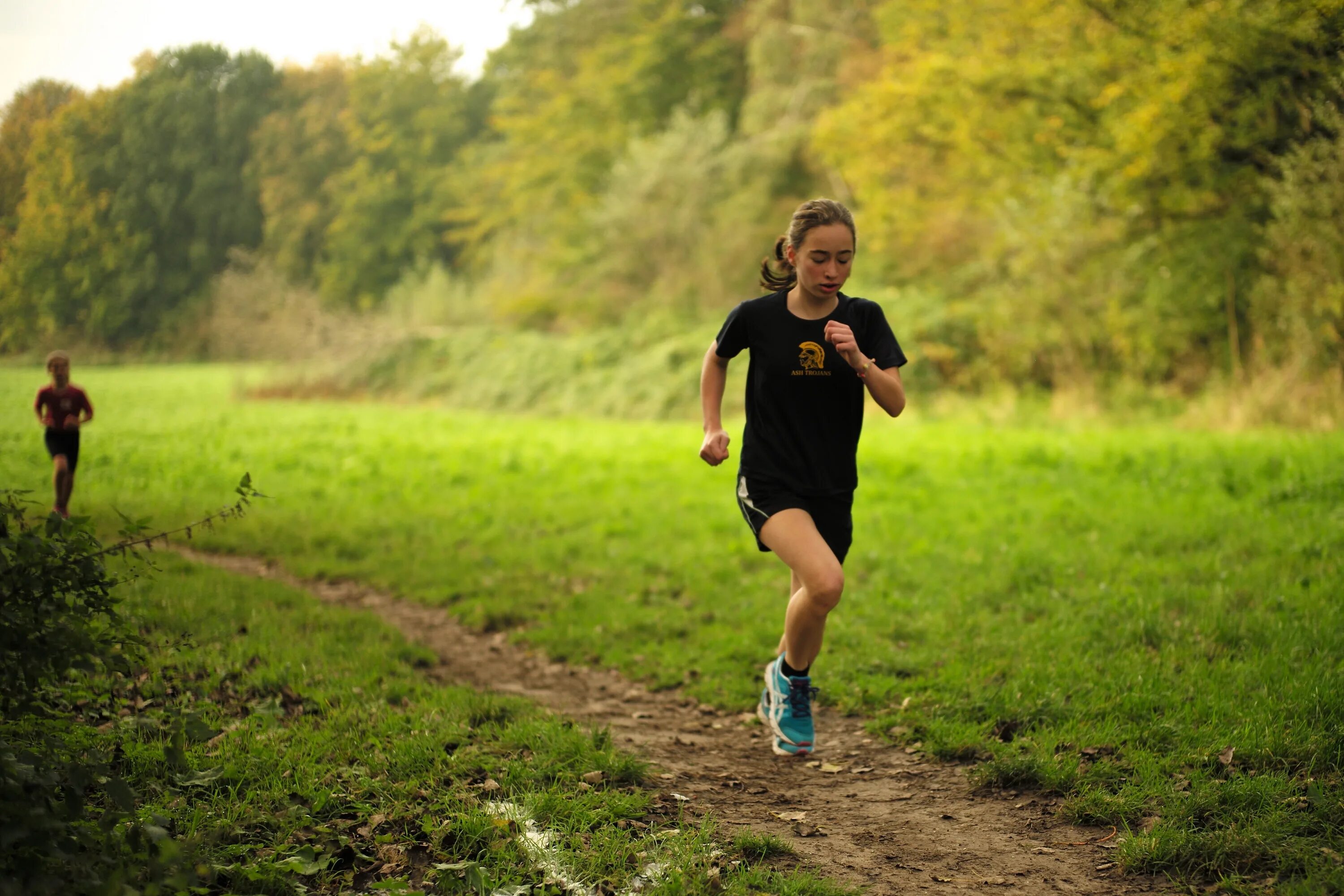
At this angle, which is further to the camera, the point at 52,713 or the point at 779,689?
the point at 779,689

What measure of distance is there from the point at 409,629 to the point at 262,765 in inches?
109

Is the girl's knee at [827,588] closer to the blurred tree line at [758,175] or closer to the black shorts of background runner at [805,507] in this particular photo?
the black shorts of background runner at [805,507]

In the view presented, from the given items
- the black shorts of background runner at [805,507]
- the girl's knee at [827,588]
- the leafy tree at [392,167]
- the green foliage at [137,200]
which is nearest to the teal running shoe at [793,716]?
the girl's knee at [827,588]

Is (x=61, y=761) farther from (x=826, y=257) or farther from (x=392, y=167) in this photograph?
(x=392, y=167)

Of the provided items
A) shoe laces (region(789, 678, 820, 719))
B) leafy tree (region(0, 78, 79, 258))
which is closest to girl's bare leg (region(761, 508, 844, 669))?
shoe laces (region(789, 678, 820, 719))

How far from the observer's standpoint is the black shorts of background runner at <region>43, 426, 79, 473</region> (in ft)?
23.7

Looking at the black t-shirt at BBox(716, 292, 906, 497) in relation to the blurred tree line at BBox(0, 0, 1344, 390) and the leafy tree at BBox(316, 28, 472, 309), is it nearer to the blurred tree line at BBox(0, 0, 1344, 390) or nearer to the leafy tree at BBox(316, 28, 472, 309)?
the blurred tree line at BBox(0, 0, 1344, 390)

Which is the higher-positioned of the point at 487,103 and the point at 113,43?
the point at 487,103

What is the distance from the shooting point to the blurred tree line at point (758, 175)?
24.2 feet

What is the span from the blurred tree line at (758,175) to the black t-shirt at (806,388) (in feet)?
14.2

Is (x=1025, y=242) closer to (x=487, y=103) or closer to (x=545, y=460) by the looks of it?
(x=545, y=460)

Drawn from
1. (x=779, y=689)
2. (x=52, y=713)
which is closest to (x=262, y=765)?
(x=52, y=713)

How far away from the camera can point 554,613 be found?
7.01m

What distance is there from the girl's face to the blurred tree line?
14.1 ft
